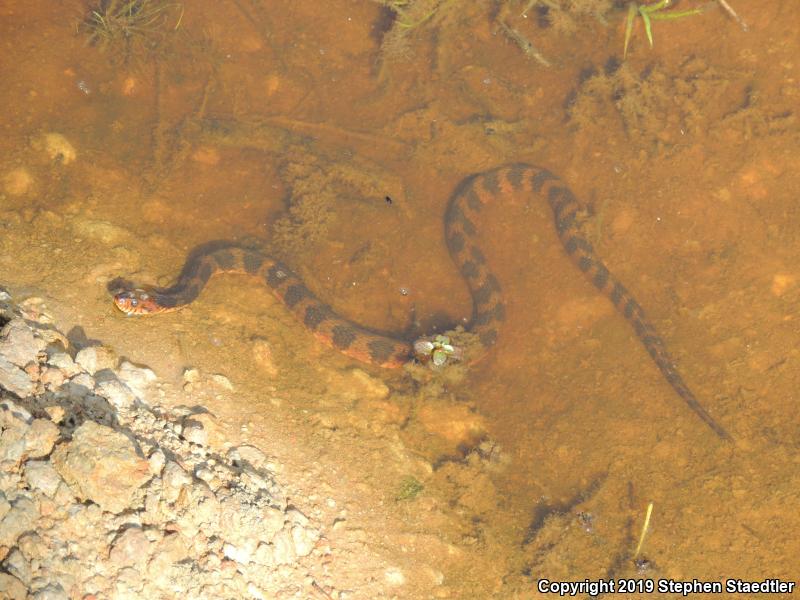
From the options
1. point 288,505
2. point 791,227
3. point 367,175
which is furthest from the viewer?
point 367,175

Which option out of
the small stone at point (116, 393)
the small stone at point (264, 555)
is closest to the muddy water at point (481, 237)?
the small stone at point (116, 393)

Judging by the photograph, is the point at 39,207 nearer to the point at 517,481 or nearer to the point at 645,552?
the point at 517,481

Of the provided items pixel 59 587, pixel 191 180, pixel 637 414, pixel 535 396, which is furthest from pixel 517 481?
pixel 191 180

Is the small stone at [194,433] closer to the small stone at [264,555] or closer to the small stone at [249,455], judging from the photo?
the small stone at [249,455]

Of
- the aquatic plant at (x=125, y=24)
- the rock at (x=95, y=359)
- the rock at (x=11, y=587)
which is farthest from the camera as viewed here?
the aquatic plant at (x=125, y=24)

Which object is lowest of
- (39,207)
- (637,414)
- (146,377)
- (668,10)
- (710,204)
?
(39,207)

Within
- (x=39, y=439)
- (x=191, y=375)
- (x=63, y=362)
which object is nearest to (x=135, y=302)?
(x=191, y=375)

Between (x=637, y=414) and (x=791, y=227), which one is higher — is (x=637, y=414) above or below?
below
